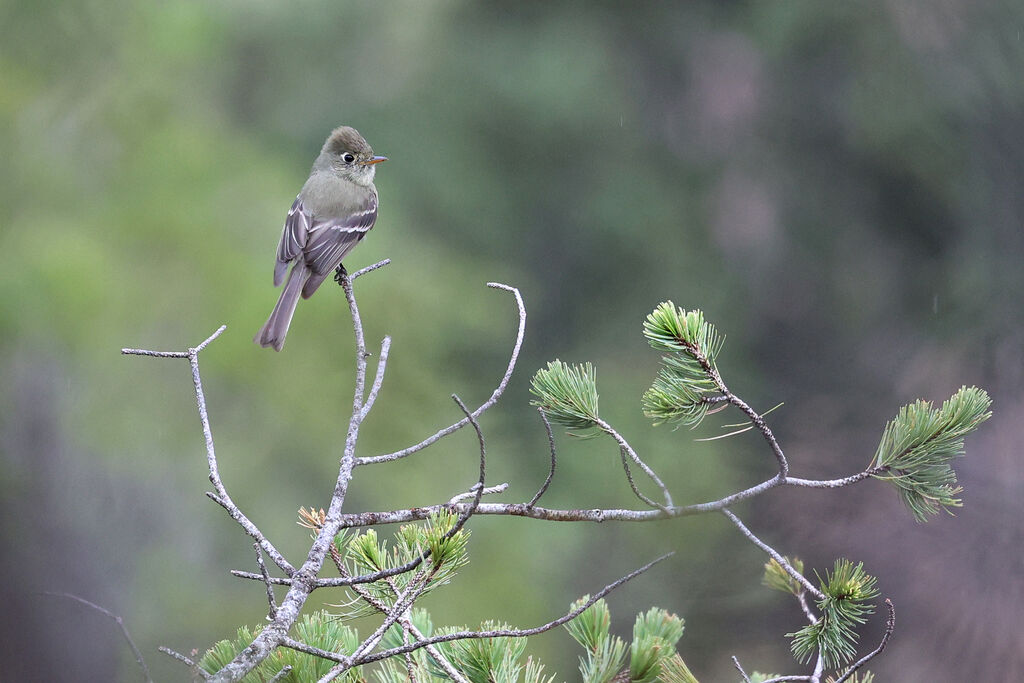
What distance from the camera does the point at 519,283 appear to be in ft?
16.6

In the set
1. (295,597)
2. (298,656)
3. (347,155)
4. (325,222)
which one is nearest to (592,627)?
(298,656)

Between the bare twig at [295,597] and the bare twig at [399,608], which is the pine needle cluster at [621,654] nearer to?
the bare twig at [399,608]

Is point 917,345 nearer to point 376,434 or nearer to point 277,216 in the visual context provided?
point 376,434

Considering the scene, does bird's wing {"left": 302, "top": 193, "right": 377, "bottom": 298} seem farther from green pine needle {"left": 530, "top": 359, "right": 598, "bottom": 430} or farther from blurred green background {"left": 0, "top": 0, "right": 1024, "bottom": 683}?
green pine needle {"left": 530, "top": 359, "right": 598, "bottom": 430}

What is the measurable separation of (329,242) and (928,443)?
6.37ft

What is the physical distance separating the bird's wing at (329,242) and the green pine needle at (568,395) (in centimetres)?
151

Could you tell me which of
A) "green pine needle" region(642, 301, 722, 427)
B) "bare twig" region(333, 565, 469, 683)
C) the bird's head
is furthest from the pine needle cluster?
the bird's head

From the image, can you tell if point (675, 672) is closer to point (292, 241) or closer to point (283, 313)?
point (283, 313)

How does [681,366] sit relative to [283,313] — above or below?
above

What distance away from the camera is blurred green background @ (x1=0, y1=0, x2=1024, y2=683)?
3270 mm

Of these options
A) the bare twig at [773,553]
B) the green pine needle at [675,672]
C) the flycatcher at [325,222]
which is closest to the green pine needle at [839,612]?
the bare twig at [773,553]

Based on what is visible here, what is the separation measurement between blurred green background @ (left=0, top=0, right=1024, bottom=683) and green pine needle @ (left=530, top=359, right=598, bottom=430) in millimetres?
1573

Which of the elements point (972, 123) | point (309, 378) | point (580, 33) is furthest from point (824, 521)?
point (580, 33)

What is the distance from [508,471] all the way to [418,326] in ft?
2.71
